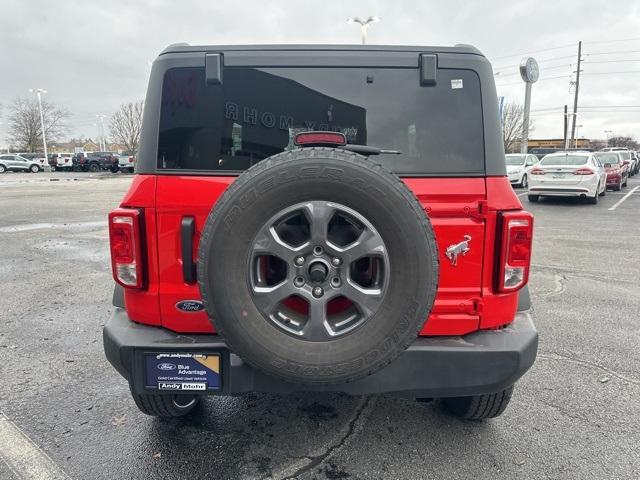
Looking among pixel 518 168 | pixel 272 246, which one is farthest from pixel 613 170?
pixel 272 246

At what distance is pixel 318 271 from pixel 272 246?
22 centimetres

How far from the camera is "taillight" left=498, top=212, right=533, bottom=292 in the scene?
2281 millimetres

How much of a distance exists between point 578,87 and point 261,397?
183ft

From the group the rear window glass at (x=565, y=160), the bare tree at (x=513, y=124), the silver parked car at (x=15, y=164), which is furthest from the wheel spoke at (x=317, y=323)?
the bare tree at (x=513, y=124)

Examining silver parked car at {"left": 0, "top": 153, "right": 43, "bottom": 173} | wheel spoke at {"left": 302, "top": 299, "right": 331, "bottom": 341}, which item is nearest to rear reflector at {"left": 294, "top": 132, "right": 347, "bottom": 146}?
wheel spoke at {"left": 302, "top": 299, "right": 331, "bottom": 341}

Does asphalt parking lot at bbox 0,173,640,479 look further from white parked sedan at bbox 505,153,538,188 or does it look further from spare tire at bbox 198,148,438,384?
white parked sedan at bbox 505,153,538,188

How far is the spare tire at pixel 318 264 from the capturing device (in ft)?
6.25

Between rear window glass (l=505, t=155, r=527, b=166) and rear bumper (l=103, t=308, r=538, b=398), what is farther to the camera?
rear window glass (l=505, t=155, r=527, b=166)

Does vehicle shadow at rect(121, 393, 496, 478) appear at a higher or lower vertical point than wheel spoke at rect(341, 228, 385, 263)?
lower

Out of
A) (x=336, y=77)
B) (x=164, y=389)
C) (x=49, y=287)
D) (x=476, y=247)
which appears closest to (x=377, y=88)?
(x=336, y=77)

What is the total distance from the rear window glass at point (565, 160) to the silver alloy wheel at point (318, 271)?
14409mm

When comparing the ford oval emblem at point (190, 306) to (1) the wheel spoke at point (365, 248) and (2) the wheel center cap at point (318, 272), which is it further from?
(1) the wheel spoke at point (365, 248)

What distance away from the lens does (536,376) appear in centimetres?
347

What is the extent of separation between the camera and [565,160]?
1463cm
